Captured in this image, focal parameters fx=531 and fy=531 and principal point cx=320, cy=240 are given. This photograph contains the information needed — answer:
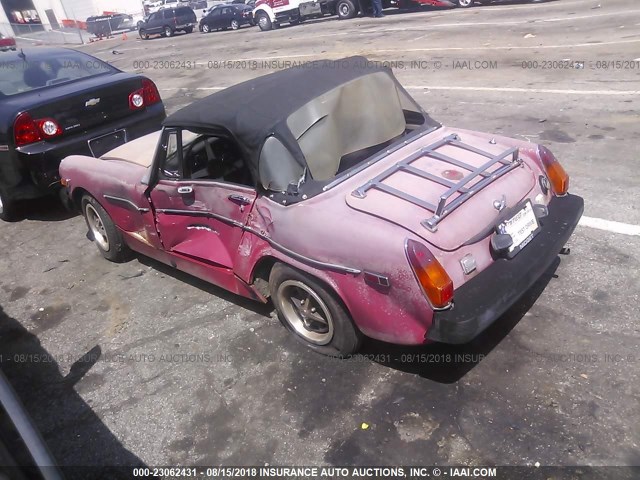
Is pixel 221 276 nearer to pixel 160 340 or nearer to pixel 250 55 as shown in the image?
pixel 160 340

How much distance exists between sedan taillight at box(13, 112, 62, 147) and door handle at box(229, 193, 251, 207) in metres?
3.29

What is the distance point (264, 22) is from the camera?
77.4 ft

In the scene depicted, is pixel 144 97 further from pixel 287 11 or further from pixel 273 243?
pixel 287 11

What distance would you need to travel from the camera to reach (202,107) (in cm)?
382

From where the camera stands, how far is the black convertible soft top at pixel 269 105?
339 cm

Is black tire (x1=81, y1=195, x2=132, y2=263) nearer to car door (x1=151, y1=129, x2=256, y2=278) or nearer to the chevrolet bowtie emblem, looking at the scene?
car door (x1=151, y1=129, x2=256, y2=278)

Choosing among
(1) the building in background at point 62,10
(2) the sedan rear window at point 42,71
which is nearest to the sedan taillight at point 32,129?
(2) the sedan rear window at point 42,71

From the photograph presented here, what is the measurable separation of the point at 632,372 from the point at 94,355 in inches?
141

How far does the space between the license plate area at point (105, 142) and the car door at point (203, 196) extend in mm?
2269

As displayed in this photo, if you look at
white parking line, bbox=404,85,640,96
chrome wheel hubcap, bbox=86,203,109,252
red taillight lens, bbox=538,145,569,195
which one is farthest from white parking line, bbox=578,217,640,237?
chrome wheel hubcap, bbox=86,203,109,252

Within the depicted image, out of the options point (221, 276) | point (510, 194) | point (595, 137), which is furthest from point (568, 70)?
point (221, 276)

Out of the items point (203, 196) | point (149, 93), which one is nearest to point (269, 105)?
point (203, 196)

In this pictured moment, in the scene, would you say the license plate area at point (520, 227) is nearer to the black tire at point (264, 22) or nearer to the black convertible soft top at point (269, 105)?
the black convertible soft top at point (269, 105)

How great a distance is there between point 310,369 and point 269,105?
1.77 m
